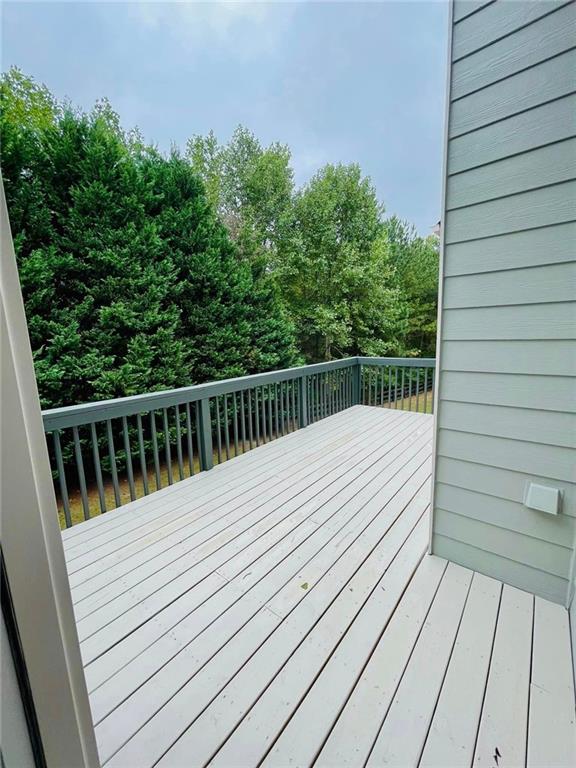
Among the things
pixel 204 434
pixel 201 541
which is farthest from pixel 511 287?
pixel 204 434

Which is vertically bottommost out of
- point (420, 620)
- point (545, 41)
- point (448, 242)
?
point (420, 620)

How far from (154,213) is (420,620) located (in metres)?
5.75

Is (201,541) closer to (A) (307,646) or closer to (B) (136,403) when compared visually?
(A) (307,646)

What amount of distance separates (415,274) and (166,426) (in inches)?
447

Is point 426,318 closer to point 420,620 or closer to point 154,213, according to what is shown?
point 154,213

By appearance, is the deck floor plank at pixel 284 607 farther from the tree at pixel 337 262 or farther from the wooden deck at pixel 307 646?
the tree at pixel 337 262

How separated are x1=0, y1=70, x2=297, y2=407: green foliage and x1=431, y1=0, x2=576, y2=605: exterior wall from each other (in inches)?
151

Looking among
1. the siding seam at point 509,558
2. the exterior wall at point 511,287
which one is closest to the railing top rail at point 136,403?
the exterior wall at point 511,287

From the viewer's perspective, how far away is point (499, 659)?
133 centimetres

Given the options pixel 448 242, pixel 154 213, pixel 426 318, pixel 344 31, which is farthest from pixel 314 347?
pixel 448 242

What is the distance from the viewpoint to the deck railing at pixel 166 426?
2.43m

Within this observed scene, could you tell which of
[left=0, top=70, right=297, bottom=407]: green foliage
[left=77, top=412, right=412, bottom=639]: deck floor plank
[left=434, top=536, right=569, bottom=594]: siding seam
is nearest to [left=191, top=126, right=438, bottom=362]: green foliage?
[left=0, top=70, right=297, bottom=407]: green foliage

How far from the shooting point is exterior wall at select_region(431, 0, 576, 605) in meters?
1.38

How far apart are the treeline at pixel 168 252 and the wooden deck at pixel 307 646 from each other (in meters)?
2.71
